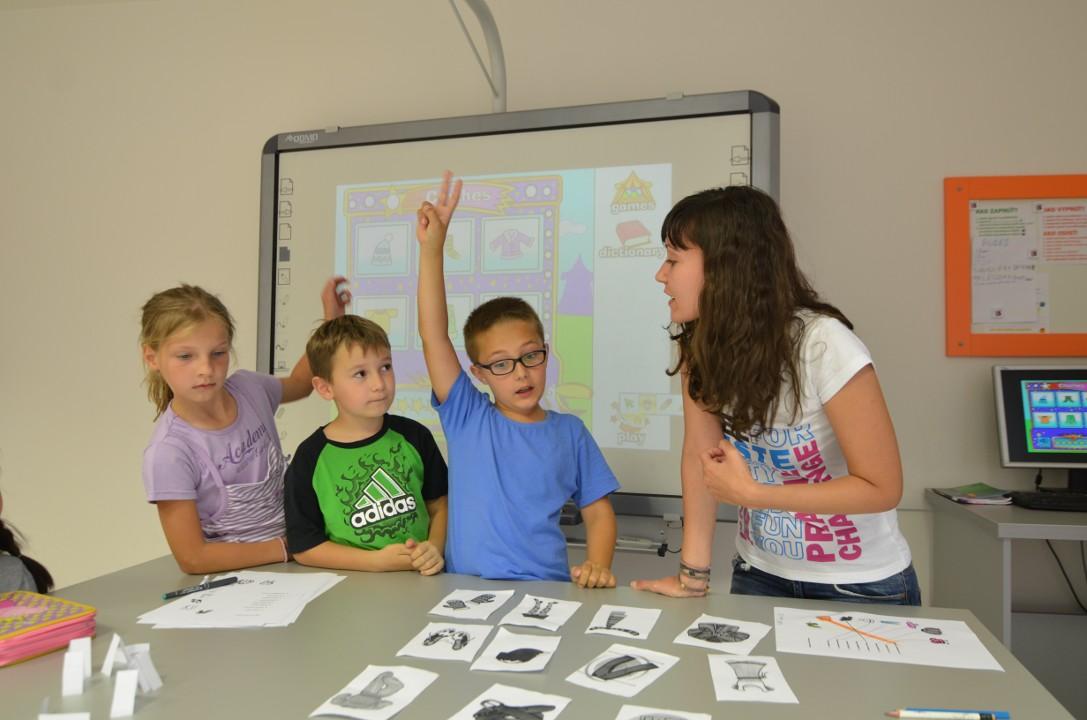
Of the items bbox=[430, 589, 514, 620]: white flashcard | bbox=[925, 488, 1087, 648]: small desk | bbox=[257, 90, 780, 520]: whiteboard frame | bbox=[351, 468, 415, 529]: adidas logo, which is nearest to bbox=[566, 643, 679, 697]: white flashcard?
bbox=[430, 589, 514, 620]: white flashcard

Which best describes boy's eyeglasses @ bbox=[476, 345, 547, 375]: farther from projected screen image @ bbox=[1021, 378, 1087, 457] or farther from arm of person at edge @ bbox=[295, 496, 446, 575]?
projected screen image @ bbox=[1021, 378, 1087, 457]

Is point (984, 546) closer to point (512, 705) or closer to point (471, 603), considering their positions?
point (471, 603)

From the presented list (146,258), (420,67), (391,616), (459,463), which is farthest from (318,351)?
(146,258)

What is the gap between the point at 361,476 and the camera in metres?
1.60

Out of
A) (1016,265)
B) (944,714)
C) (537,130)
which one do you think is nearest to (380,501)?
(944,714)

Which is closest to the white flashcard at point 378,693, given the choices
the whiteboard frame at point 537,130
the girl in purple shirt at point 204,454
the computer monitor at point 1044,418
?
the girl in purple shirt at point 204,454

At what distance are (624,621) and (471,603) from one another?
0.25 m

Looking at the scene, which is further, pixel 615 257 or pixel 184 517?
pixel 615 257

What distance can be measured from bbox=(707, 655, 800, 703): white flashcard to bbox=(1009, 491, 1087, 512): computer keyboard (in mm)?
1640

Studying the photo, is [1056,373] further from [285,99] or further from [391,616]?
[285,99]

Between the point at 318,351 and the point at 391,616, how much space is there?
0.72m

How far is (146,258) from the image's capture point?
3223 millimetres

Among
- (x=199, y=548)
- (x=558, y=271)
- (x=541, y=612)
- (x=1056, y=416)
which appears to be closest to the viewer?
(x=541, y=612)

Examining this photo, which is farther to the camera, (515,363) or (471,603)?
(515,363)
